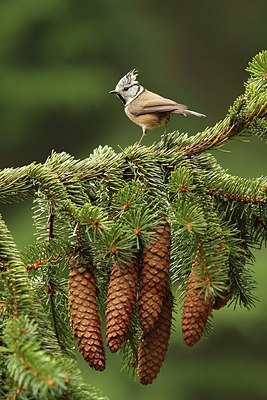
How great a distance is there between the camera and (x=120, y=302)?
165 centimetres

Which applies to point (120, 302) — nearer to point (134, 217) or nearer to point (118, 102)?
point (134, 217)

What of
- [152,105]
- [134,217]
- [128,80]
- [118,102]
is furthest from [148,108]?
[118,102]

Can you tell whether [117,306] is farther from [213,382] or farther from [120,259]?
[213,382]

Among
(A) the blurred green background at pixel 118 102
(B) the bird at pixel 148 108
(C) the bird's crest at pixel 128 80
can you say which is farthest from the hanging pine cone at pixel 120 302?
(A) the blurred green background at pixel 118 102

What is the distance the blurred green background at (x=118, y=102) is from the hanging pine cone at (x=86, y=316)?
563cm

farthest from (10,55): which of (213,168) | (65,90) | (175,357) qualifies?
(213,168)

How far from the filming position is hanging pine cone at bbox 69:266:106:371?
162 cm

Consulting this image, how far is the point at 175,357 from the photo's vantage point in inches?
333

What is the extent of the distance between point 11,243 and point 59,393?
15.4 inches

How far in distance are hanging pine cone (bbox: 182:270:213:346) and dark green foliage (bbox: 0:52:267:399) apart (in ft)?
0.09

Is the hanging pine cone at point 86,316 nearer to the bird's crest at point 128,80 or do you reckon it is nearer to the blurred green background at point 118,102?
the bird's crest at point 128,80

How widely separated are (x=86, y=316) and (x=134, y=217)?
17cm

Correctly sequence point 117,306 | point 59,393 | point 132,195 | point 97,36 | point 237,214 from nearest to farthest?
point 59,393, point 117,306, point 132,195, point 237,214, point 97,36

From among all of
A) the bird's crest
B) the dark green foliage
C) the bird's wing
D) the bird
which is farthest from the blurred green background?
the dark green foliage
